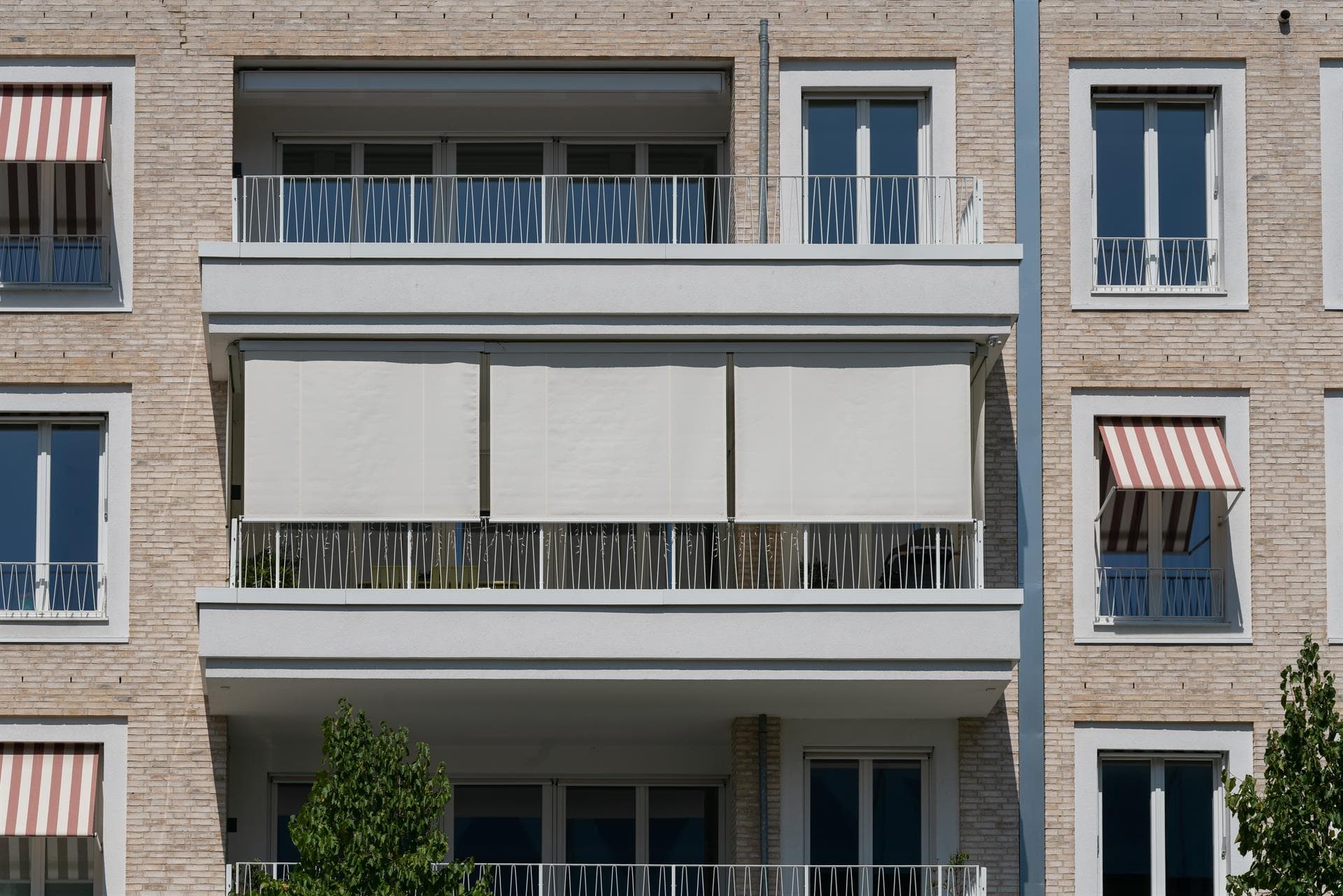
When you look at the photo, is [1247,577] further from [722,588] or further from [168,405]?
[168,405]

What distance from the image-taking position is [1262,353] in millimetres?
22922

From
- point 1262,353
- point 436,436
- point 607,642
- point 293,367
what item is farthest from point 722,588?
point 1262,353

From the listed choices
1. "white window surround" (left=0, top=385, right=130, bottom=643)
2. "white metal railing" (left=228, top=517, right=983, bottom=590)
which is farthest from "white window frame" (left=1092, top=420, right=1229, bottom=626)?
"white window surround" (left=0, top=385, right=130, bottom=643)

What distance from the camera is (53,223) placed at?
23.2m

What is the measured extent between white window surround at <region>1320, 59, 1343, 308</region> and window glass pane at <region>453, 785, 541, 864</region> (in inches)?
384

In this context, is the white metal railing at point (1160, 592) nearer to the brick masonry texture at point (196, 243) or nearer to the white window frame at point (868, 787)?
the brick masonry texture at point (196, 243)

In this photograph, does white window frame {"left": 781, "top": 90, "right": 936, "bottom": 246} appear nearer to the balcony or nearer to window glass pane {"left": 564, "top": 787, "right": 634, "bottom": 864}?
the balcony

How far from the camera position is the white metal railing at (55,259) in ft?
75.6

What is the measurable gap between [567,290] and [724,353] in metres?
1.63

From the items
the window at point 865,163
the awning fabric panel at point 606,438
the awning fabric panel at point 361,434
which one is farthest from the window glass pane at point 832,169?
the awning fabric panel at point 361,434

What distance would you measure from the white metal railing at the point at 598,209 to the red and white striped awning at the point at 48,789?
545 cm

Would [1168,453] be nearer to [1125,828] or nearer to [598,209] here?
[1125,828]

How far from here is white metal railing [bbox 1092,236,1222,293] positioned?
23.3 m

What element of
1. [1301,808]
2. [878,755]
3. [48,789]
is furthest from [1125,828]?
[48,789]
